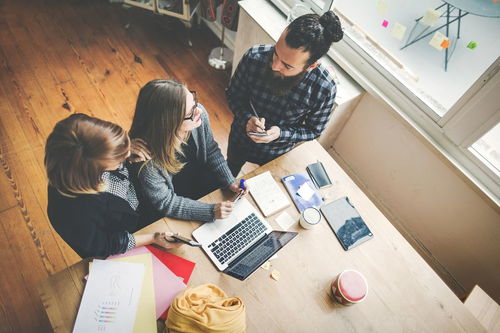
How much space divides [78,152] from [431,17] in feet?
6.90

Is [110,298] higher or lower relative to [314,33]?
lower

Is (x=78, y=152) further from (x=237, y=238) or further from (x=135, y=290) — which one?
(x=237, y=238)

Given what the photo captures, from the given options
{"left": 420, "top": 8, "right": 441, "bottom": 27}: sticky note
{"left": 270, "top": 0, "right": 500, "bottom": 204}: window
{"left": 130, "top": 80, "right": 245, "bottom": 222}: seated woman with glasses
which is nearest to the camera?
{"left": 130, "top": 80, "right": 245, "bottom": 222}: seated woman with glasses

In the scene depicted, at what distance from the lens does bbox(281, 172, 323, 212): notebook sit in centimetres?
146

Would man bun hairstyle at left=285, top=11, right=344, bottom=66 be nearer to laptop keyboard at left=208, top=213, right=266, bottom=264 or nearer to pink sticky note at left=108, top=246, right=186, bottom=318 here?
laptop keyboard at left=208, top=213, right=266, bottom=264

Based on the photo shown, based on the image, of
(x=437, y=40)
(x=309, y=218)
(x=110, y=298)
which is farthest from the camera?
(x=437, y=40)

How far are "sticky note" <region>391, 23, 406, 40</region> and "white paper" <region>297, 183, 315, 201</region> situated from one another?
1.34 m

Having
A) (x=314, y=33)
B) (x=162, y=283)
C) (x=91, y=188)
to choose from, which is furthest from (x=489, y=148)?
(x=91, y=188)

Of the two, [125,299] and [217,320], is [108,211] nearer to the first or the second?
[125,299]

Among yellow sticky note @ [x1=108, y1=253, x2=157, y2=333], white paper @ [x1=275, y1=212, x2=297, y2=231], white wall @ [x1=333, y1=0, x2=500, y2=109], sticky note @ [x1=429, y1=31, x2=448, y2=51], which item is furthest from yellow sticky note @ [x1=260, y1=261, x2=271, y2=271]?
sticky note @ [x1=429, y1=31, x2=448, y2=51]

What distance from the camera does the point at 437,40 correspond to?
1926 millimetres

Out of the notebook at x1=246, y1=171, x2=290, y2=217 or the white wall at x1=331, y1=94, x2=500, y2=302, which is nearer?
the notebook at x1=246, y1=171, x2=290, y2=217

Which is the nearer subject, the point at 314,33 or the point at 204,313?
the point at 204,313

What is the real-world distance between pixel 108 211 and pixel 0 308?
124 centimetres
